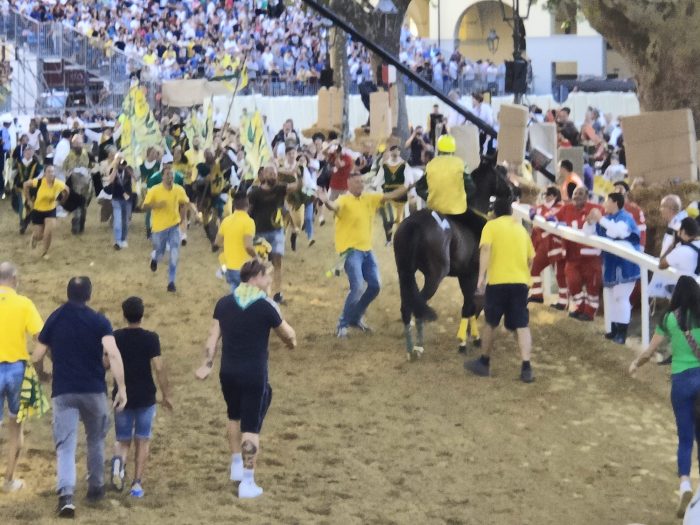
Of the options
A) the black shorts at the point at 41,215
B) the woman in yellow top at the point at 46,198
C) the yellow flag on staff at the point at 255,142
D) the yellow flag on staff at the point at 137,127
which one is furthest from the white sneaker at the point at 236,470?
the yellow flag on staff at the point at 137,127

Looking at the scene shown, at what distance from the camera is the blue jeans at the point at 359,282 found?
1391 cm

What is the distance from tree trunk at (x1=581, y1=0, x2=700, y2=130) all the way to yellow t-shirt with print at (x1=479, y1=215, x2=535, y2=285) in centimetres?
411

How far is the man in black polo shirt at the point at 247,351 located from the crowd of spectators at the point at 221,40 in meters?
26.7

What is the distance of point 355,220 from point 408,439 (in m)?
4.02

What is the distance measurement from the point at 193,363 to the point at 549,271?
16.0ft

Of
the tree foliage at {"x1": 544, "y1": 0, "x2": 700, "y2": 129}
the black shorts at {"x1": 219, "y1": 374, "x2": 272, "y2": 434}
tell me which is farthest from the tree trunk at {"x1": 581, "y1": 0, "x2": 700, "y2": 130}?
the black shorts at {"x1": 219, "y1": 374, "x2": 272, "y2": 434}

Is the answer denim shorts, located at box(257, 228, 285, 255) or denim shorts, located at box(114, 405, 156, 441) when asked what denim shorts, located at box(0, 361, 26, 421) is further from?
denim shorts, located at box(257, 228, 285, 255)

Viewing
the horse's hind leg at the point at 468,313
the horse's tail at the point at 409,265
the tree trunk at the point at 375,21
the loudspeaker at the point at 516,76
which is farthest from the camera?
the tree trunk at the point at 375,21

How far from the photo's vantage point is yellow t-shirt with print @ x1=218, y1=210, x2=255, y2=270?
13.6 metres

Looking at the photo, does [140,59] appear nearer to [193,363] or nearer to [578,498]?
[193,363]

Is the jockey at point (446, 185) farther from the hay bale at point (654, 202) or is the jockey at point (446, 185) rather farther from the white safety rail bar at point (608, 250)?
the hay bale at point (654, 202)

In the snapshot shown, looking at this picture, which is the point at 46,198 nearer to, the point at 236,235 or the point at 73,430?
the point at 236,235

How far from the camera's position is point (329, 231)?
22.7 m

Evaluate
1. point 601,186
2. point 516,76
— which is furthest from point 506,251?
point 516,76
